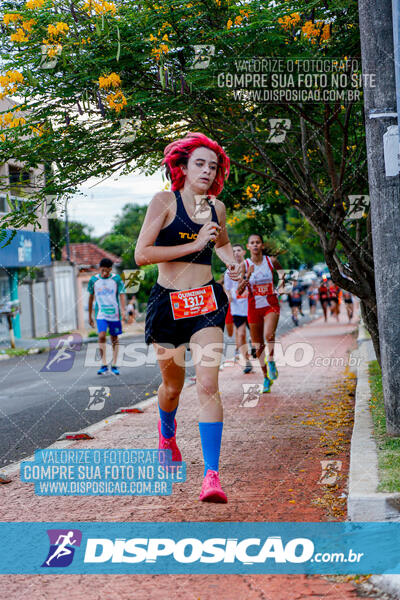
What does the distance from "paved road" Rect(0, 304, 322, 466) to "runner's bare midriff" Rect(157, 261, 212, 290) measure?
7.44ft

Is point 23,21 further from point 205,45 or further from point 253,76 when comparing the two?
point 253,76

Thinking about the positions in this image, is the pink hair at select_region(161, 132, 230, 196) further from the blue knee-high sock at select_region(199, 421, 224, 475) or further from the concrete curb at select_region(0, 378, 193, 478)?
the concrete curb at select_region(0, 378, 193, 478)

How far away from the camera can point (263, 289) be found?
895 cm

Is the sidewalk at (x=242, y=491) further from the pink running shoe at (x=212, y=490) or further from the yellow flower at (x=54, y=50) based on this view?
the yellow flower at (x=54, y=50)

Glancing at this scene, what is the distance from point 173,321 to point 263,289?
448cm

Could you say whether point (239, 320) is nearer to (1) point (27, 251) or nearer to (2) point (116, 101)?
(2) point (116, 101)

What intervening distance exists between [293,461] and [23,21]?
12.5 ft

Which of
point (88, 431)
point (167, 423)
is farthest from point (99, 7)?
point (88, 431)

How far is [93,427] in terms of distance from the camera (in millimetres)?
7031

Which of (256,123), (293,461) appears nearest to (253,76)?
(256,123)

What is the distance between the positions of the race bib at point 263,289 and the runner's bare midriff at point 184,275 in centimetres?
436

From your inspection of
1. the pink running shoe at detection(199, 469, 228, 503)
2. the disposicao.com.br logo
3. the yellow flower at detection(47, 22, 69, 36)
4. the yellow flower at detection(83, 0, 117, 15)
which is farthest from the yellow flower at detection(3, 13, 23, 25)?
the disposicao.com.br logo

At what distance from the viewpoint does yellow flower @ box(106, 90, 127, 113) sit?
5.88 meters

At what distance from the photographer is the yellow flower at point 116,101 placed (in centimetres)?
588
